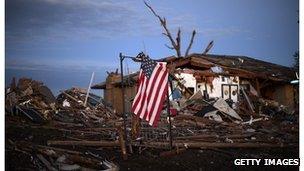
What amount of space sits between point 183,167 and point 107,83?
18.3 metres

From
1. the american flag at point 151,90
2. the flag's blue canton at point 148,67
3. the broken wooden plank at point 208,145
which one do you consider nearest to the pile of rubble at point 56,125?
the broken wooden plank at point 208,145

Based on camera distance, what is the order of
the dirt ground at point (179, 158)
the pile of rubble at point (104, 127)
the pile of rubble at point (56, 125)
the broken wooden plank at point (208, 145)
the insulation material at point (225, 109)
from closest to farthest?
the dirt ground at point (179, 158)
the pile of rubble at point (56, 125)
the pile of rubble at point (104, 127)
the broken wooden plank at point (208, 145)
the insulation material at point (225, 109)

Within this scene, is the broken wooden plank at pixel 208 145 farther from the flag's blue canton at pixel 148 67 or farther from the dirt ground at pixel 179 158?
the flag's blue canton at pixel 148 67

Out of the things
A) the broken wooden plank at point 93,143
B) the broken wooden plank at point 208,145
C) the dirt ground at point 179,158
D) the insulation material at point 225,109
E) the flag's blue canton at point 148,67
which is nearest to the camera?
the dirt ground at point 179,158

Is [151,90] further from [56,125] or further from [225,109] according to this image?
[225,109]

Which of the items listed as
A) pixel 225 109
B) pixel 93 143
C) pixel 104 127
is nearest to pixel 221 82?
pixel 225 109

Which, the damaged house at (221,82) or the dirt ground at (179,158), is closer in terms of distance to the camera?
the dirt ground at (179,158)

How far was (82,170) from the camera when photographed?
6559mm

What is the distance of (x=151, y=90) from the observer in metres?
8.10

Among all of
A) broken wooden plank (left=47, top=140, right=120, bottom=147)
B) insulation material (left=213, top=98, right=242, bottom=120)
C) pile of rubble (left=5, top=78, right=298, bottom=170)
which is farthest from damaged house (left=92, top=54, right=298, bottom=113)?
broken wooden plank (left=47, top=140, right=120, bottom=147)

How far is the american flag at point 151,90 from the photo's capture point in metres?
8.03

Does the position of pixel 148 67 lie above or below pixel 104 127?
above

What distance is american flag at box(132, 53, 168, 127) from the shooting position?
803cm

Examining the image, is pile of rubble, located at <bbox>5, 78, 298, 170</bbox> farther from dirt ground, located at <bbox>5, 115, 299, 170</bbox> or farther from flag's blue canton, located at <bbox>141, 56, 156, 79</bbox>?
flag's blue canton, located at <bbox>141, 56, 156, 79</bbox>
